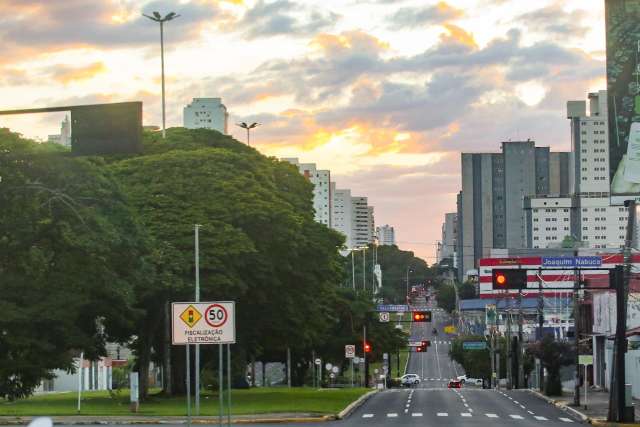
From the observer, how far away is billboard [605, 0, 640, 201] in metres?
59.2

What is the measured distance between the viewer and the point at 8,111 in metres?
22.8

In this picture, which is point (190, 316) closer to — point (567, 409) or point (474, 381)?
point (567, 409)

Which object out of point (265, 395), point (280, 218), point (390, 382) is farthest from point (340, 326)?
point (280, 218)

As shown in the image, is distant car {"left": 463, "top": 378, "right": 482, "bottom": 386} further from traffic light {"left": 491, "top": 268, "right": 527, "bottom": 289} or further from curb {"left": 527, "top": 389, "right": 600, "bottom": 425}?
traffic light {"left": 491, "top": 268, "right": 527, "bottom": 289}

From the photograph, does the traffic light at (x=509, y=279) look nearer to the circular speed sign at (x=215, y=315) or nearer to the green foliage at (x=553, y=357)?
the circular speed sign at (x=215, y=315)

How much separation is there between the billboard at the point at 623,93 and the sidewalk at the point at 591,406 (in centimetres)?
994

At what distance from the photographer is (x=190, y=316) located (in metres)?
27.4

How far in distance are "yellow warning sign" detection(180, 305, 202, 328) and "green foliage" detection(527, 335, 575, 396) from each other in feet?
186

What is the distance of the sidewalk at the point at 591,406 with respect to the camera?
53.9 m

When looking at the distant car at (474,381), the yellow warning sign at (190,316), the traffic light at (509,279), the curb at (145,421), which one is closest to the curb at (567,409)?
the traffic light at (509,279)

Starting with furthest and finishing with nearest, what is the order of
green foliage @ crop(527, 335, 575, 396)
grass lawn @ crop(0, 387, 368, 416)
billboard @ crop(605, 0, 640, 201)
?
green foliage @ crop(527, 335, 575, 396) → billboard @ crop(605, 0, 640, 201) → grass lawn @ crop(0, 387, 368, 416)

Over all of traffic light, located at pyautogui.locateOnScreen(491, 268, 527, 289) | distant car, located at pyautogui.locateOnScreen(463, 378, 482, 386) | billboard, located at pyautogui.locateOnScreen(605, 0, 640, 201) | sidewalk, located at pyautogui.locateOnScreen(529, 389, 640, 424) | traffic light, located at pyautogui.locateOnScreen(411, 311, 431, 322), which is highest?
billboard, located at pyautogui.locateOnScreen(605, 0, 640, 201)

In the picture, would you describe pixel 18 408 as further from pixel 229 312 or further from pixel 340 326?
pixel 340 326

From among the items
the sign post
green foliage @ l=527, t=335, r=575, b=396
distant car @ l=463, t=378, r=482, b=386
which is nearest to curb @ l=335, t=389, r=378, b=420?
green foliage @ l=527, t=335, r=575, b=396
